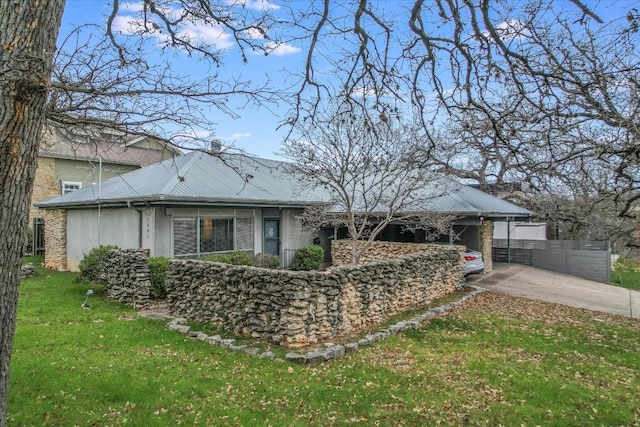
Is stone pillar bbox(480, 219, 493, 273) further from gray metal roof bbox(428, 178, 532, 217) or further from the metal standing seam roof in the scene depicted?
the metal standing seam roof

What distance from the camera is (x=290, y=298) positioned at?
7.53 metres

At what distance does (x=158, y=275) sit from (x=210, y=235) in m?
3.23

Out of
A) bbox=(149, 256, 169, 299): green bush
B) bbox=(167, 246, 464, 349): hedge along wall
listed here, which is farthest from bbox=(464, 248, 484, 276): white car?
bbox=(149, 256, 169, 299): green bush

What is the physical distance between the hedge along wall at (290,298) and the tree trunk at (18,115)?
16.7 feet

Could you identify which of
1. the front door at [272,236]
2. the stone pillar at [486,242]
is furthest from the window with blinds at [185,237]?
the stone pillar at [486,242]

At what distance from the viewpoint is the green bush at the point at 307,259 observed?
647 inches

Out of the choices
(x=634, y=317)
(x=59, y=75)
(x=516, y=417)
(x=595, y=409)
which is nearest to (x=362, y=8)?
(x=59, y=75)

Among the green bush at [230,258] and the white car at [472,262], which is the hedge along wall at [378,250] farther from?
the green bush at [230,258]

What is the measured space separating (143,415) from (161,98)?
12.5 ft

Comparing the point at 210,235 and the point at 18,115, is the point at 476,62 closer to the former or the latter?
the point at 18,115

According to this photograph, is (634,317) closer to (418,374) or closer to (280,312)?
(418,374)

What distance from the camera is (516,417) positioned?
5004 mm

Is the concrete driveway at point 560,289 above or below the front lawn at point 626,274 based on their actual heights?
above

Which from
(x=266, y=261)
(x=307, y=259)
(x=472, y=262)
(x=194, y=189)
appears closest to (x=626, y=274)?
(x=472, y=262)
